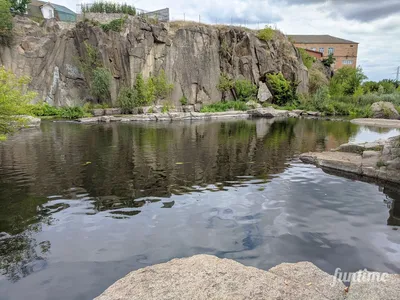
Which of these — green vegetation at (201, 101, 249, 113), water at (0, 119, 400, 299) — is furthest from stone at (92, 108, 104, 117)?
water at (0, 119, 400, 299)

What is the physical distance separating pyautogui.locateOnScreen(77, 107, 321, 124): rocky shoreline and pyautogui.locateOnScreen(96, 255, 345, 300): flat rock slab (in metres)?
31.3

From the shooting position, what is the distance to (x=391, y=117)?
41.9 m

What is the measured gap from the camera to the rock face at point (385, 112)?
41812 millimetres

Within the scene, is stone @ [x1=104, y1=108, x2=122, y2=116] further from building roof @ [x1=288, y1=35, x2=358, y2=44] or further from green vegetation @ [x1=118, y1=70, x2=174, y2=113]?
building roof @ [x1=288, y1=35, x2=358, y2=44]

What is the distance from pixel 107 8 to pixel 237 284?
50.7 meters

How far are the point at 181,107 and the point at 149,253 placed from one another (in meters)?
39.7

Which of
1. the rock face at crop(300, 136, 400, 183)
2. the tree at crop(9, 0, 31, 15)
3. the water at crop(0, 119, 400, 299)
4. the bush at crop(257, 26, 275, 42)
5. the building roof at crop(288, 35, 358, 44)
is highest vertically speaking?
the building roof at crop(288, 35, 358, 44)

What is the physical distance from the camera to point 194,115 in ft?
135

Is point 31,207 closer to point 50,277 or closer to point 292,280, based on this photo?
point 50,277

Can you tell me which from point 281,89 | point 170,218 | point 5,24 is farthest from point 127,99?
point 170,218

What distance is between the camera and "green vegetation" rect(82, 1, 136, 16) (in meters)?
46.5

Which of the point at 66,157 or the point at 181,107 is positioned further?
the point at 181,107

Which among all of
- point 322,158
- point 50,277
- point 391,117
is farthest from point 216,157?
point 391,117

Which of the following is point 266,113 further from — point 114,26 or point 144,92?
point 114,26
